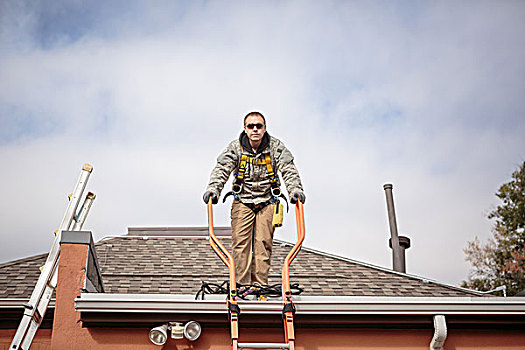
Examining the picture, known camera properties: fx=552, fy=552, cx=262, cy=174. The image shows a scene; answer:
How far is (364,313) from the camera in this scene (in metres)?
4.56

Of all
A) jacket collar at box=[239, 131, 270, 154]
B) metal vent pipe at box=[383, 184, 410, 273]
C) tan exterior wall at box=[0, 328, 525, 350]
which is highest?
metal vent pipe at box=[383, 184, 410, 273]

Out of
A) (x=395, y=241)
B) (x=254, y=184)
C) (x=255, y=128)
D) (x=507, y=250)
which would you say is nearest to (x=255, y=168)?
(x=254, y=184)

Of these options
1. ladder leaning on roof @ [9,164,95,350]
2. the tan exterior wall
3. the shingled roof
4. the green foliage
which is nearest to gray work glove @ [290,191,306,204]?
the tan exterior wall

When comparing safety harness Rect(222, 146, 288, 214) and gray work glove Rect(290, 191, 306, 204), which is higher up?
safety harness Rect(222, 146, 288, 214)

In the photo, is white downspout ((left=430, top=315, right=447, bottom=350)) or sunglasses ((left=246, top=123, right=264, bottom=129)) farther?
sunglasses ((left=246, top=123, right=264, bottom=129))

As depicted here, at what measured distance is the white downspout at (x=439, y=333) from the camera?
4562mm

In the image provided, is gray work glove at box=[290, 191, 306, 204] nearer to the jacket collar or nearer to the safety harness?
the safety harness

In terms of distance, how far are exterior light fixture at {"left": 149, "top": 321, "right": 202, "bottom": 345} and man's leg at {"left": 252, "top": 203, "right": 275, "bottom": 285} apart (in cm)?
82

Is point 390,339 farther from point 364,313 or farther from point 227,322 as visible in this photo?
point 227,322

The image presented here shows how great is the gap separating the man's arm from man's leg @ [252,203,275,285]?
1.53ft

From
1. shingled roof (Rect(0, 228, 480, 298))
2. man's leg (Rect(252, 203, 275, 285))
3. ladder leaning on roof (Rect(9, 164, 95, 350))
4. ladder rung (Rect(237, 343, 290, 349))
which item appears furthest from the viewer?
shingled roof (Rect(0, 228, 480, 298))

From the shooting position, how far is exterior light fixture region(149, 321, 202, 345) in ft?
14.5

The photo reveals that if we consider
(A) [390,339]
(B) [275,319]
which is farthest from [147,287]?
(A) [390,339]

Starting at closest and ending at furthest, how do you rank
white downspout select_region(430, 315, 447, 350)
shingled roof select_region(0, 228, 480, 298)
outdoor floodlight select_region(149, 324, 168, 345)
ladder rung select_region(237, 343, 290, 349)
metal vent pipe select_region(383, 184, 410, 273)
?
ladder rung select_region(237, 343, 290, 349) → outdoor floodlight select_region(149, 324, 168, 345) → white downspout select_region(430, 315, 447, 350) → shingled roof select_region(0, 228, 480, 298) → metal vent pipe select_region(383, 184, 410, 273)
